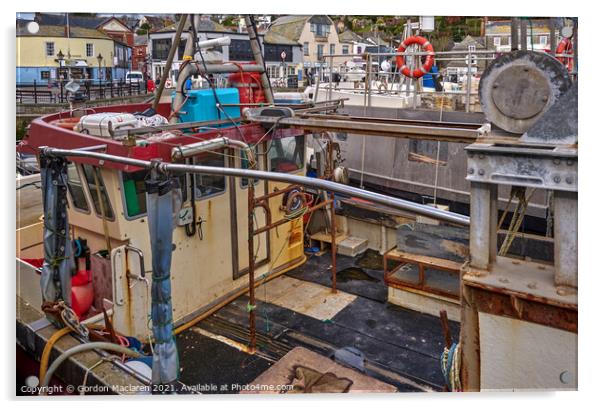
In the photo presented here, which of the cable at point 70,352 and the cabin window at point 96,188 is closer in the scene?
the cable at point 70,352

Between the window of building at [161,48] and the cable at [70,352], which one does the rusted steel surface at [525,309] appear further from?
the window of building at [161,48]

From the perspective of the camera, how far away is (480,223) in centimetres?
244

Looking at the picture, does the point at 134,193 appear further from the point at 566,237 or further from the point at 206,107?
the point at 566,237

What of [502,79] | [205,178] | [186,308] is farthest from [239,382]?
[502,79]

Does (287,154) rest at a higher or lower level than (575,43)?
lower

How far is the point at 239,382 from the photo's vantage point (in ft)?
18.1

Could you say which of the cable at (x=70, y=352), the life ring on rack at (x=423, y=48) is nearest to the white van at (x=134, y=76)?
the cable at (x=70, y=352)

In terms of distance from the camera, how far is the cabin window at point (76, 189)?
6.04 m

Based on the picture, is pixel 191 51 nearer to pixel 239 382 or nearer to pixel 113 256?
pixel 113 256

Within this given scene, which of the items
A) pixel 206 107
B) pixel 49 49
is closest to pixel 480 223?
pixel 49 49

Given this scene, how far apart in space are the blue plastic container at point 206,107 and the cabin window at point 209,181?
545 mm

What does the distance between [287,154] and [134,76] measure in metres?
2.28

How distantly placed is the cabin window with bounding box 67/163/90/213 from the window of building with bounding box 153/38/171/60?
1.68 metres

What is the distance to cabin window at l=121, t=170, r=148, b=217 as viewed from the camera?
5711mm
